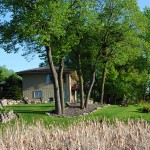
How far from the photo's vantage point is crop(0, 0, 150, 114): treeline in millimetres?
32344

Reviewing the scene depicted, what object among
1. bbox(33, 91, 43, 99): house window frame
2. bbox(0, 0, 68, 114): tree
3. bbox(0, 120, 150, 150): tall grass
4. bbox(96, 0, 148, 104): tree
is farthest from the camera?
bbox(33, 91, 43, 99): house window frame

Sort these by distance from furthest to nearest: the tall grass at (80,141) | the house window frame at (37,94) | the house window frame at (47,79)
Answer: the house window frame at (47,79)
the house window frame at (37,94)
the tall grass at (80,141)

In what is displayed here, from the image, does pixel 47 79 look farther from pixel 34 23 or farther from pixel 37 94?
pixel 34 23

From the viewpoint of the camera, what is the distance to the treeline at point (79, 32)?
3234 cm

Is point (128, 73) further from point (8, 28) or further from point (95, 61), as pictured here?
point (8, 28)

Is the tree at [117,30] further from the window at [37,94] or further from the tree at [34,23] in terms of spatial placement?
the window at [37,94]

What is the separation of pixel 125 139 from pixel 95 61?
34715 millimetres

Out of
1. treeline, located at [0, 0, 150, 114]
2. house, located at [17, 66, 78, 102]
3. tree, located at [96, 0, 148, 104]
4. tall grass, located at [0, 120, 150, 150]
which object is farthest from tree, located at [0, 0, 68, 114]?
house, located at [17, 66, 78, 102]

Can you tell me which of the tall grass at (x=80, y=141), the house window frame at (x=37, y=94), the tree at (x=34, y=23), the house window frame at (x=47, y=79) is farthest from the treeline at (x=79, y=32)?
the tall grass at (x=80, y=141)

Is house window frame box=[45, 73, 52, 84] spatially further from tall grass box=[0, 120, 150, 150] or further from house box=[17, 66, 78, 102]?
tall grass box=[0, 120, 150, 150]

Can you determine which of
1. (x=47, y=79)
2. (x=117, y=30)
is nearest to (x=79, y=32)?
(x=117, y=30)

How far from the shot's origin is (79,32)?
38.6 m

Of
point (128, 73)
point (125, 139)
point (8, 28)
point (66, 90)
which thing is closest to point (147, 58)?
A: point (128, 73)

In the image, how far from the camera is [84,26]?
39.2 m
